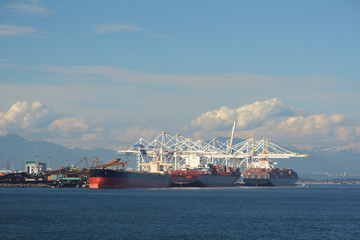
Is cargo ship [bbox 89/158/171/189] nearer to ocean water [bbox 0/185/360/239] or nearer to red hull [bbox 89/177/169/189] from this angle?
red hull [bbox 89/177/169/189]

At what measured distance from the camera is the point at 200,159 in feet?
520

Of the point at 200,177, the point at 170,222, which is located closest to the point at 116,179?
the point at 200,177

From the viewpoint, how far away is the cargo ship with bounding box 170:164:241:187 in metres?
146

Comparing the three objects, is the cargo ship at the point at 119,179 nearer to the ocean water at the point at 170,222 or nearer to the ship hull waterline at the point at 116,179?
the ship hull waterline at the point at 116,179

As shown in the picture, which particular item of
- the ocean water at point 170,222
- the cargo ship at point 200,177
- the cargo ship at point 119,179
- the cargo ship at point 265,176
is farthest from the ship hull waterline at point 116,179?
the cargo ship at point 265,176

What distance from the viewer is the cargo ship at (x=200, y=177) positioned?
5733 inches

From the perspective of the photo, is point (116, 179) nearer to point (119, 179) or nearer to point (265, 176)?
point (119, 179)

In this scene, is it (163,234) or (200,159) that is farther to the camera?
(200,159)

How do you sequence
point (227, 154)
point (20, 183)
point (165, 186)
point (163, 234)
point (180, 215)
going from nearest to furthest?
1. point (163, 234)
2. point (180, 215)
3. point (165, 186)
4. point (20, 183)
5. point (227, 154)

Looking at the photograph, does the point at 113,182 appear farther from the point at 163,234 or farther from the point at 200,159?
the point at 163,234

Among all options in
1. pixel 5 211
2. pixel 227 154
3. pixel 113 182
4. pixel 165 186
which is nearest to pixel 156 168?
pixel 165 186

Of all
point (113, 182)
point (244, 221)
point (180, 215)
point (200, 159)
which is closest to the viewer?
point (244, 221)

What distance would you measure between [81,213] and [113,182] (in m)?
60.5

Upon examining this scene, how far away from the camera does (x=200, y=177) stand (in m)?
147
